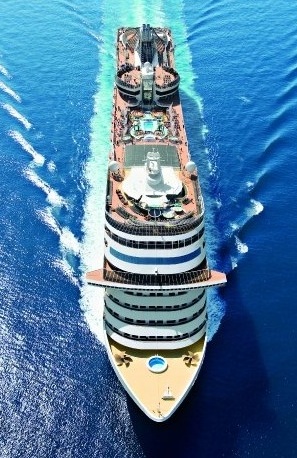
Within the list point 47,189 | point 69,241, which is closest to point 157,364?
point 69,241

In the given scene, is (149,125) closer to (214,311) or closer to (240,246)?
(240,246)

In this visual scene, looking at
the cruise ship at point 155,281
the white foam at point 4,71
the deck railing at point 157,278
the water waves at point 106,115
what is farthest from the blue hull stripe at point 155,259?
the white foam at point 4,71

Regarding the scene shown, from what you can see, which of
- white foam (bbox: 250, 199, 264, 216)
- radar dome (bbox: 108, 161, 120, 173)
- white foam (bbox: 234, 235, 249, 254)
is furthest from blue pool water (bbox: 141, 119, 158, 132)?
white foam (bbox: 234, 235, 249, 254)

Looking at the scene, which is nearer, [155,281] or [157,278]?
[155,281]

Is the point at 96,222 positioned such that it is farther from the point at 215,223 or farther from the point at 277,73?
the point at 277,73

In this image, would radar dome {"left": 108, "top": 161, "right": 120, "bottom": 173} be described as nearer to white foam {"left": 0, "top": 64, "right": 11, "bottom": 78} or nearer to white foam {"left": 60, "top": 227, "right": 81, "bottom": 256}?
white foam {"left": 60, "top": 227, "right": 81, "bottom": 256}

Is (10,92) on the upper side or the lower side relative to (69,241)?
upper

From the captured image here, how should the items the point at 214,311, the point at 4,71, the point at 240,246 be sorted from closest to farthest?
1. the point at 214,311
2. the point at 240,246
3. the point at 4,71

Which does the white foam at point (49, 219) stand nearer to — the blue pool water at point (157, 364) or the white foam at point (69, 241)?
the white foam at point (69, 241)
